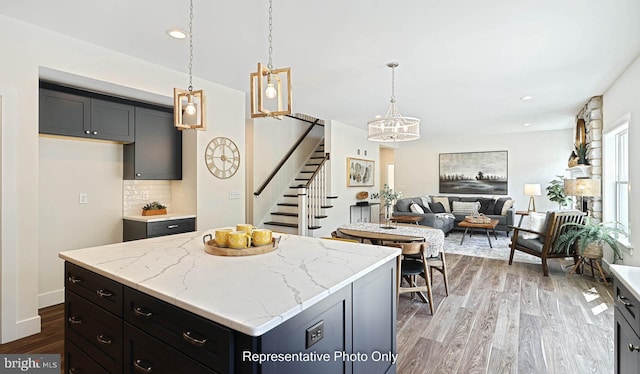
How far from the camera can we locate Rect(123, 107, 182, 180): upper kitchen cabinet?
12.4 feet

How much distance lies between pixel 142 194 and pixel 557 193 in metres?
8.00

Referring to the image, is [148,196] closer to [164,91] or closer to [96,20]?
[164,91]

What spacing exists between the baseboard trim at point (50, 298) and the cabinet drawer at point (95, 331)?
1.98m

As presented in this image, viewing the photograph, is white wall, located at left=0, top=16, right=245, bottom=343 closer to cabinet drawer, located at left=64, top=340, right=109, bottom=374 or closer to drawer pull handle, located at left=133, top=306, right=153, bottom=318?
cabinet drawer, located at left=64, top=340, right=109, bottom=374

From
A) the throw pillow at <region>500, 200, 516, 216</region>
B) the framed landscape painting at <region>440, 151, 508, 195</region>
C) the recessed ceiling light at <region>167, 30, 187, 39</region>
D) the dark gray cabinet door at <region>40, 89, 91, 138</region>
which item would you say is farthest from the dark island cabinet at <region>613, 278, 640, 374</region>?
the framed landscape painting at <region>440, 151, 508, 195</region>

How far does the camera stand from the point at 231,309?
43.8 inches

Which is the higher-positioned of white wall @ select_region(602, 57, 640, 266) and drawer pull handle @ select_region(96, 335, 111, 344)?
white wall @ select_region(602, 57, 640, 266)

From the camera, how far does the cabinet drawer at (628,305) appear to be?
4.48 feet

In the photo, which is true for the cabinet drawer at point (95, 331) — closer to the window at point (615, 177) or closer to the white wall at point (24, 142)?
the white wall at point (24, 142)

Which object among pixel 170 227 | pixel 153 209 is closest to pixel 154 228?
pixel 170 227

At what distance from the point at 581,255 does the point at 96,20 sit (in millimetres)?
5899

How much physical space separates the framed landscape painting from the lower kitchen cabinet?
7.44 m

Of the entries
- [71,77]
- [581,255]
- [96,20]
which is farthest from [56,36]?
[581,255]

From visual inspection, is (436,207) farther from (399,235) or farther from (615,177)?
(399,235)
